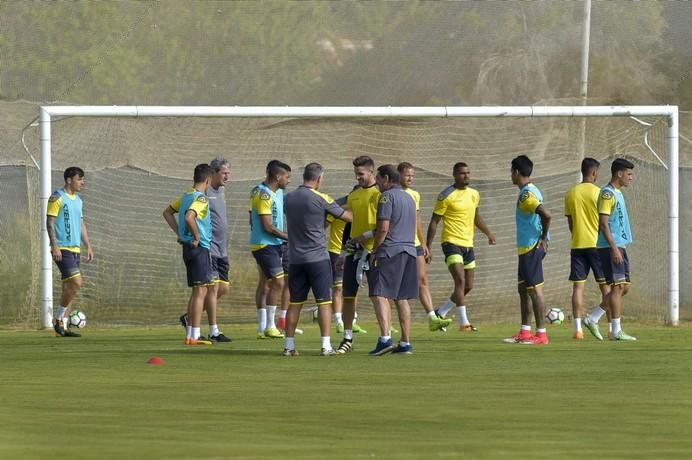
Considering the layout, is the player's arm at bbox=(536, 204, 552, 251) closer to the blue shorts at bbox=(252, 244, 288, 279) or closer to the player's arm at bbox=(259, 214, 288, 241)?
the player's arm at bbox=(259, 214, 288, 241)

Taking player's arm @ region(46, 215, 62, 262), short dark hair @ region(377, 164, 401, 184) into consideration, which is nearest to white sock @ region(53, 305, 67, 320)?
player's arm @ region(46, 215, 62, 262)

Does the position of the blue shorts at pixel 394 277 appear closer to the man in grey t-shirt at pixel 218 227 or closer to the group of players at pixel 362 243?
the group of players at pixel 362 243

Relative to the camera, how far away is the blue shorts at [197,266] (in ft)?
58.3

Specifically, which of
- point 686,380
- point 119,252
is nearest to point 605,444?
point 686,380

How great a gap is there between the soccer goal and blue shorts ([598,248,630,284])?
3.80 m

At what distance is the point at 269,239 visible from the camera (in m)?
18.9

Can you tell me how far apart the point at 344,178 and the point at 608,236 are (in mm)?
8107

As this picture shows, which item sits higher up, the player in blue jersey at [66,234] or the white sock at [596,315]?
the player in blue jersey at [66,234]

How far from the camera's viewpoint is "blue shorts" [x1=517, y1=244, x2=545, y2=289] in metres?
17.9

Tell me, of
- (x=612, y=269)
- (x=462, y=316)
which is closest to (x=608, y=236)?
(x=612, y=269)

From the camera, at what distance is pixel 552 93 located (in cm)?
3194

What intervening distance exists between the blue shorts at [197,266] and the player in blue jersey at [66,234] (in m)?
2.28

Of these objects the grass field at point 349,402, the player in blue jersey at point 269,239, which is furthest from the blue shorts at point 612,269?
the player in blue jersey at point 269,239

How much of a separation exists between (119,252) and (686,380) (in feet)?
42.6
